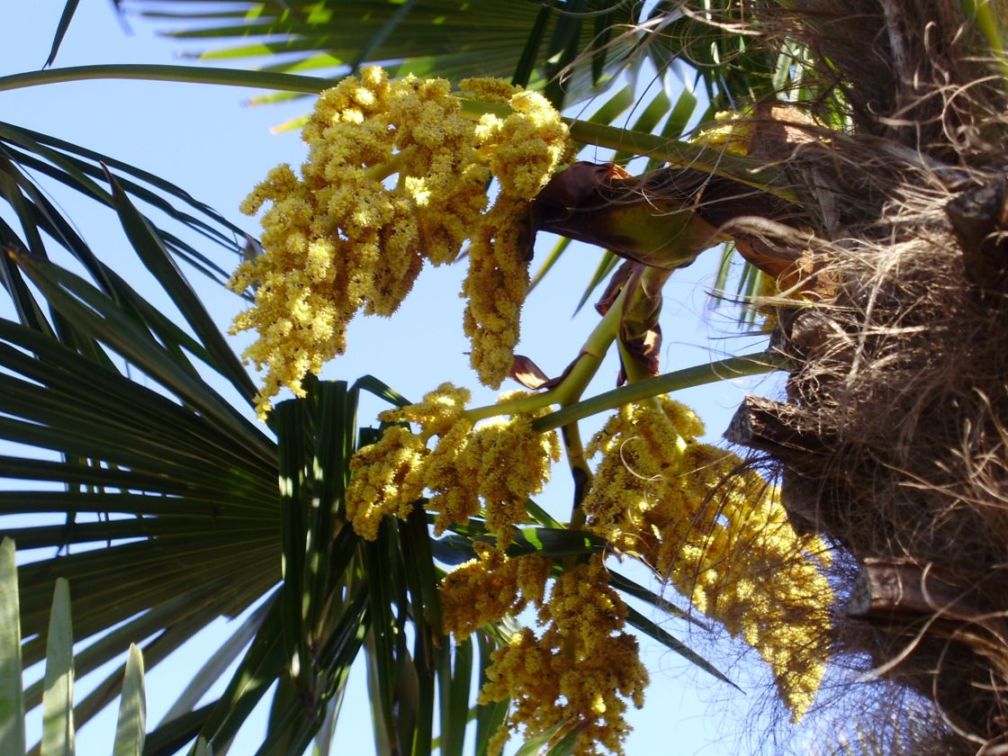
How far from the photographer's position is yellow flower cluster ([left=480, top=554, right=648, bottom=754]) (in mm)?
3031

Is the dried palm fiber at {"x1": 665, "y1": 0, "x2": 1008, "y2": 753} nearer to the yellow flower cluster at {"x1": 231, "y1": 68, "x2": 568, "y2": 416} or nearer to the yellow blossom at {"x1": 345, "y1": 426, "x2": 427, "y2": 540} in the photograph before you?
the yellow flower cluster at {"x1": 231, "y1": 68, "x2": 568, "y2": 416}

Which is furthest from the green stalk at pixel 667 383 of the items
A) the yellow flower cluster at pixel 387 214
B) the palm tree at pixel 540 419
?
the yellow flower cluster at pixel 387 214

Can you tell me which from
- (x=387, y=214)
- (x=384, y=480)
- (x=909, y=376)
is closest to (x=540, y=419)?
(x=384, y=480)

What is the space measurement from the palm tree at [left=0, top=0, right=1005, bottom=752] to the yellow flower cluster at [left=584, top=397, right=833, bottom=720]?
110 millimetres

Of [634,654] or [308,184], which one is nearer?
[308,184]

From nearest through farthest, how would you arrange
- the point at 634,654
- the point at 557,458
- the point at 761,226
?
the point at 761,226, the point at 634,654, the point at 557,458

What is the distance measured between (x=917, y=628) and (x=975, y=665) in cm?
8

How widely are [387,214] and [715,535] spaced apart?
0.93 m

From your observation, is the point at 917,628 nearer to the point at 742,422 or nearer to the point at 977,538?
the point at 977,538

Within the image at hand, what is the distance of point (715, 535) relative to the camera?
2939 mm

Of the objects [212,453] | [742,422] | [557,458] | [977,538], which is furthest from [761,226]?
[212,453]

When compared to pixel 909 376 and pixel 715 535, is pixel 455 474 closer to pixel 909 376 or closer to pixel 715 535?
pixel 715 535

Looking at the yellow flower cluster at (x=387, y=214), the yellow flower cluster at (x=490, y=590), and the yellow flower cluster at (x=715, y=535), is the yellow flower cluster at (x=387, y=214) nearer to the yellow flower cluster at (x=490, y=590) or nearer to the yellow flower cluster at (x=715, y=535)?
the yellow flower cluster at (x=715, y=535)

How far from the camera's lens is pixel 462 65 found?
165 inches
